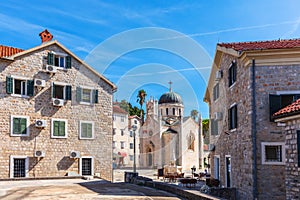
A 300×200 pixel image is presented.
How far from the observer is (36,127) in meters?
24.2

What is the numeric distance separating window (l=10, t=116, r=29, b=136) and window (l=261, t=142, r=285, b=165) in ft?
53.3

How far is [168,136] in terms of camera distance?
53.3m

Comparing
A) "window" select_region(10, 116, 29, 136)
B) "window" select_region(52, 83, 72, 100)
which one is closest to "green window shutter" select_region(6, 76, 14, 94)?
"window" select_region(10, 116, 29, 136)

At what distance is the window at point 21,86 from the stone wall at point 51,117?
334 mm

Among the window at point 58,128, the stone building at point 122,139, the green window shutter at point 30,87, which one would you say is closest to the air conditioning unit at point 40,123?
the window at point 58,128

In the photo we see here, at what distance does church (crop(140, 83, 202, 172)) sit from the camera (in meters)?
52.7

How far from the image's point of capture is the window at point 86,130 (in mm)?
26500

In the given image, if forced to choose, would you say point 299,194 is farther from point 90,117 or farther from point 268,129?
point 90,117

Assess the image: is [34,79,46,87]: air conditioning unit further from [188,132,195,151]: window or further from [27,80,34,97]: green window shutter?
[188,132,195,151]: window

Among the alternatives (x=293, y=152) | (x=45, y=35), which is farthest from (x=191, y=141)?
(x=293, y=152)

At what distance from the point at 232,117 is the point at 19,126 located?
14295 mm

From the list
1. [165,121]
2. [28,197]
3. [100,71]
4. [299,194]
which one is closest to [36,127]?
[100,71]

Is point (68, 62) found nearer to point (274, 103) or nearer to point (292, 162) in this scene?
point (274, 103)

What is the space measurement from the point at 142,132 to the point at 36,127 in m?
33.3
